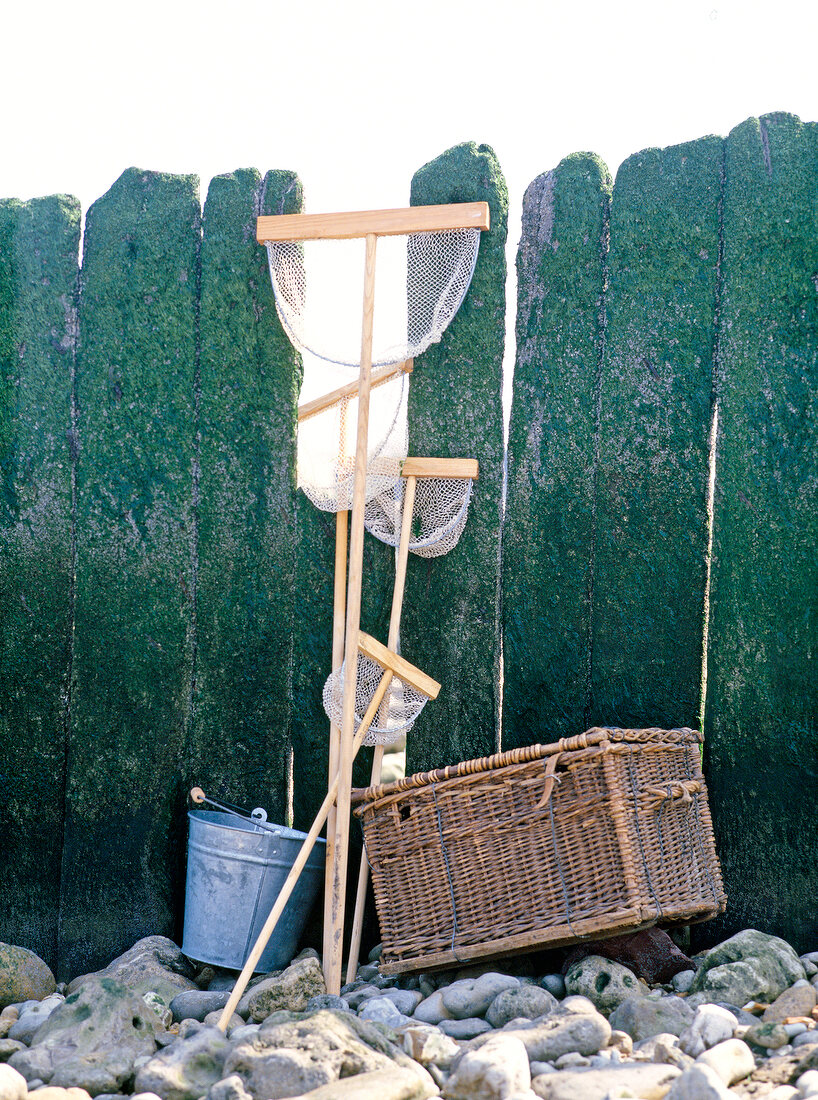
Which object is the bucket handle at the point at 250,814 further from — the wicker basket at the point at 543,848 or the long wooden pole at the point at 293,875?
the wicker basket at the point at 543,848

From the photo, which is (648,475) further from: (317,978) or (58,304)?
(58,304)

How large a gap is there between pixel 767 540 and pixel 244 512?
5.91 feet

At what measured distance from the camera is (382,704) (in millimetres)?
3607

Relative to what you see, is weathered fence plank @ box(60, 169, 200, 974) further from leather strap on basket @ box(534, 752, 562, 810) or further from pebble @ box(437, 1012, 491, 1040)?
leather strap on basket @ box(534, 752, 562, 810)

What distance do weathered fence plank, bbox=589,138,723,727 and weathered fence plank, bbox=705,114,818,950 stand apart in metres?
0.07

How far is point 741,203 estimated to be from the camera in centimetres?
358

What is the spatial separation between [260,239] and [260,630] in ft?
4.50

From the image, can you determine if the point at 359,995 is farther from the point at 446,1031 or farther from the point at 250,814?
the point at 250,814

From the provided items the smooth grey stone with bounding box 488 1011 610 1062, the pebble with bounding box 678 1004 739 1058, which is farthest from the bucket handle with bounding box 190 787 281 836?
the pebble with bounding box 678 1004 739 1058

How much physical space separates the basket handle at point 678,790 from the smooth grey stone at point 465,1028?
2.61ft

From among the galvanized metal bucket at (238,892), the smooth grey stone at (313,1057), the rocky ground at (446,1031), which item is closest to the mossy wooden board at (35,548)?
the rocky ground at (446,1031)

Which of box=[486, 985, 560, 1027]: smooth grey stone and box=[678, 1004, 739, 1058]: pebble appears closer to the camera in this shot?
box=[678, 1004, 739, 1058]: pebble

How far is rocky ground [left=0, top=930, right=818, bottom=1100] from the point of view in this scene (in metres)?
2.44

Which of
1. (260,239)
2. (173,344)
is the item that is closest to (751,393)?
(260,239)
